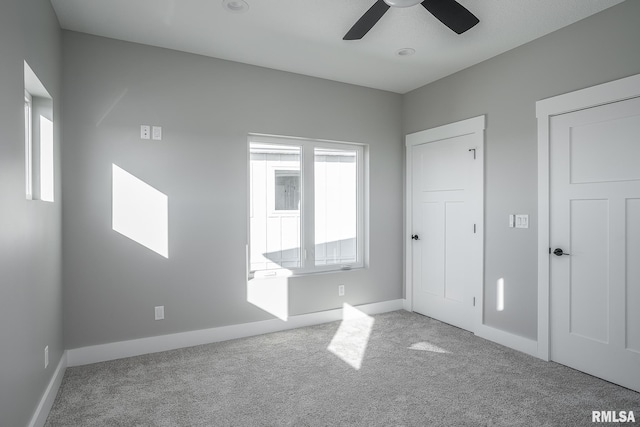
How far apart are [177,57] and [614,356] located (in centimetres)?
429

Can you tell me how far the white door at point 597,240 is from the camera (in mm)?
2602

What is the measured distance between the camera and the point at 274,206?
3.98 m

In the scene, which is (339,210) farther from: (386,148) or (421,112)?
(421,112)

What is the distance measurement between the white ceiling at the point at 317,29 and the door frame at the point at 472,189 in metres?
0.63

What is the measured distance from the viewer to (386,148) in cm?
457

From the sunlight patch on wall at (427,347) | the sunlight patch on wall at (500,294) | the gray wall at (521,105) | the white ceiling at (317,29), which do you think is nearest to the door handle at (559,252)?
the gray wall at (521,105)

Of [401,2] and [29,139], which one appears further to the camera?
[29,139]

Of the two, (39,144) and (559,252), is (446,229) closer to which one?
(559,252)

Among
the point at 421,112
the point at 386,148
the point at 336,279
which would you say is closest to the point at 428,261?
the point at 336,279

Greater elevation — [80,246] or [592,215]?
[592,215]

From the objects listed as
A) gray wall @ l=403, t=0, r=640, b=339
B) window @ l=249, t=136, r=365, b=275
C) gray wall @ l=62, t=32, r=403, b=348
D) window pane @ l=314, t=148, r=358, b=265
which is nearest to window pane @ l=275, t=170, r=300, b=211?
window @ l=249, t=136, r=365, b=275

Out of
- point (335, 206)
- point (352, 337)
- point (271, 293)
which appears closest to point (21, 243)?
point (271, 293)

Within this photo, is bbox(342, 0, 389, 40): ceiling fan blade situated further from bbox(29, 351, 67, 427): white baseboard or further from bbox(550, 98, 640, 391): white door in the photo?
bbox(29, 351, 67, 427): white baseboard

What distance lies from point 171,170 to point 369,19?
2107 mm
